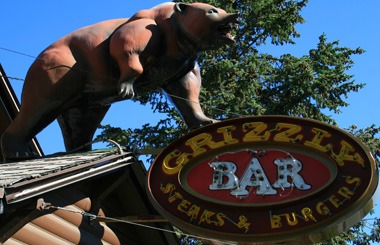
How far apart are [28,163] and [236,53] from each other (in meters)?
14.5

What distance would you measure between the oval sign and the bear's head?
1297 millimetres

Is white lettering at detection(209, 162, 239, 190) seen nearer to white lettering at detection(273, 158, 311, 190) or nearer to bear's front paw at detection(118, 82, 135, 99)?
white lettering at detection(273, 158, 311, 190)

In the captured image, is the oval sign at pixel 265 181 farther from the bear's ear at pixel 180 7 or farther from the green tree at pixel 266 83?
the green tree at pixel 266 83

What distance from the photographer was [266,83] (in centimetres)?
2061

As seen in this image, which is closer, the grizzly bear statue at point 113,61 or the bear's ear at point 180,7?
the grizzly bear statue at point 113,61

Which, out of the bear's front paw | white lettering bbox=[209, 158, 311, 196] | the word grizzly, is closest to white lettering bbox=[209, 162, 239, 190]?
white lettering bbox=[209, 158, 311, 196]

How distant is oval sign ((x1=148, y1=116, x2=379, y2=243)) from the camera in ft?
21.1

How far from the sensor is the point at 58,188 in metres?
6.47

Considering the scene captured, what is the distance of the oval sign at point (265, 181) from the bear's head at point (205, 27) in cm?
130

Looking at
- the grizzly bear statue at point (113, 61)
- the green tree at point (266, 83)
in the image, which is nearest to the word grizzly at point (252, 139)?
the grizzly bear statue at point (113, 61)

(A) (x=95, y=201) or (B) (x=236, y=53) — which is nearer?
(A) (x=95, y=201)

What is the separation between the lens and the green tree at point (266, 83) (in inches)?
735

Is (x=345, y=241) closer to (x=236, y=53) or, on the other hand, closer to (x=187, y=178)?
(x=236, y=53)

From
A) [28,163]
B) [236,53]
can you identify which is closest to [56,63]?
[28,163]
